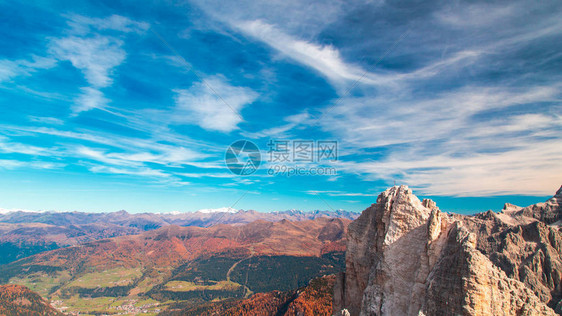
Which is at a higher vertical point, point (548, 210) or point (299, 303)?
point (548, 210)

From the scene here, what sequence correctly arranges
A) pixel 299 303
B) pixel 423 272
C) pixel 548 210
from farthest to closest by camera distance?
pixel 299 303 → pixel 548 210 → pixel 423 272

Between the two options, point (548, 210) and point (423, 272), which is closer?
point (423, 272)

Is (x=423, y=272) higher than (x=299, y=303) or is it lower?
higher

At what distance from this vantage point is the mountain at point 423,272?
12164mm

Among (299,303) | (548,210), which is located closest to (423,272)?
(548,210)

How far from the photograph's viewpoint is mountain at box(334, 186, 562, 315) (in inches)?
479

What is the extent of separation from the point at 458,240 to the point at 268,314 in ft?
480

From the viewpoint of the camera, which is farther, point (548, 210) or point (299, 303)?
point (299, 303)

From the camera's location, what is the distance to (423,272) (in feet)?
49.0

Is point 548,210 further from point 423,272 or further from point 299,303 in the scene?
point 299,303

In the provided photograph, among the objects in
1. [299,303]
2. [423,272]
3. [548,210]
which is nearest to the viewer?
[423,272]

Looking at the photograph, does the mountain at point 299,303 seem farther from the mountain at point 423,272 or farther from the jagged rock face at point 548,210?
the mountain at point 423,272

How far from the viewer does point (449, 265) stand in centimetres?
1294

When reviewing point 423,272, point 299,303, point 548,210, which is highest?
point 548,210
